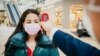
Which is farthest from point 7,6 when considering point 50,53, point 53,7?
point 50,53

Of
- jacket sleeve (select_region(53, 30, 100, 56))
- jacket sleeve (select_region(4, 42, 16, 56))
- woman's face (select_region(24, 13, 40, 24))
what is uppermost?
woman's face (select_region(24, 13, 40, 24))

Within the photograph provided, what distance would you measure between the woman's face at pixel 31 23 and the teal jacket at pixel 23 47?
73 mm

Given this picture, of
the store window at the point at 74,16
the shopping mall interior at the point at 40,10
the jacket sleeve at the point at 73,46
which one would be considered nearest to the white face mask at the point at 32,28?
the shopping mall interior at the point at 40,10

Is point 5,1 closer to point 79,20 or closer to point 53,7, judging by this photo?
point 53,7

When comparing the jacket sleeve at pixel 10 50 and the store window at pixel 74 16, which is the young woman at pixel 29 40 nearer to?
the jacket sleeve at pixel 10 50

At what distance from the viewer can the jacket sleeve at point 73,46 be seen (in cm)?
70

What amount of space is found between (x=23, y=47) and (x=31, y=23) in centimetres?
17

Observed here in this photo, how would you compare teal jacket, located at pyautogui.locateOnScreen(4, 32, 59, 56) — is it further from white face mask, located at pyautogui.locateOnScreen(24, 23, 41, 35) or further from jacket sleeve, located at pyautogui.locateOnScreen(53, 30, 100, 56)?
jacket sleeve, located at pyautogui.locateOnScreen(53, 30, 100, 56)

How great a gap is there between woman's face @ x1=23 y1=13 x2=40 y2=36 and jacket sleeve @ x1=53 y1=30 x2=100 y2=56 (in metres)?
0.63

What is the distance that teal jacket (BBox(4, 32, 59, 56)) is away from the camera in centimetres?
146

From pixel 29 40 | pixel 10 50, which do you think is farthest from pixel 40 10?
pixel 10 50

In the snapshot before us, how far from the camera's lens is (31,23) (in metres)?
1.46

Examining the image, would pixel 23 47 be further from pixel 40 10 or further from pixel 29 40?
pixel 40 10

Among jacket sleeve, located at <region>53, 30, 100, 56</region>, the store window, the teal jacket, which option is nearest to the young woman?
the teal jacket
